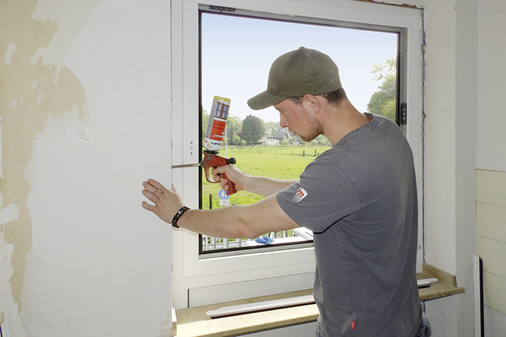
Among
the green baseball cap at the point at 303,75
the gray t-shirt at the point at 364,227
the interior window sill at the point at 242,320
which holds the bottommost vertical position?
the interior window sill at the point at 242,320

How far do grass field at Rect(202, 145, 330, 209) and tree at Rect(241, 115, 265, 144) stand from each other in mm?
41

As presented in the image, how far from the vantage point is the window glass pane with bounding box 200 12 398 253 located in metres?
1.40

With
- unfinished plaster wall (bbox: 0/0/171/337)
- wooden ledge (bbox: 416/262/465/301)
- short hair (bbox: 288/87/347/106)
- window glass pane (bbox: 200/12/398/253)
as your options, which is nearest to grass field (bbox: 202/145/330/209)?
window glass pane (bbox: 200/12/398/253)

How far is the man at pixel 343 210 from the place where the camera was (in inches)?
34.2

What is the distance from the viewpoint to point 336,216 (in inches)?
34.0

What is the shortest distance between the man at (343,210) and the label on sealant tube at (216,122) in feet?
0.49

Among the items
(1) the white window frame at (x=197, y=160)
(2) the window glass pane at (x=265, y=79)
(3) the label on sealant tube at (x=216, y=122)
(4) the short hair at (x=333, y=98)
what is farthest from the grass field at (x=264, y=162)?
(4) the short hair at (x=333, y=98)

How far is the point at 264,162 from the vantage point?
1.55 metres

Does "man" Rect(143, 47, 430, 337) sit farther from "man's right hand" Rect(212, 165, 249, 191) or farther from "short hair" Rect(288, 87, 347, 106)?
"man's right hand" Rect(212, 165, 249, 191)

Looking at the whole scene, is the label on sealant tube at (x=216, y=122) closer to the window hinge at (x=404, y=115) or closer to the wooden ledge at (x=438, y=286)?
the window hinge at (x=404, y=115)

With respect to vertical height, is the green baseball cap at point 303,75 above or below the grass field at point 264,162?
above

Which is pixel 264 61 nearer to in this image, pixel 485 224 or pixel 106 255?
pixel 106 255

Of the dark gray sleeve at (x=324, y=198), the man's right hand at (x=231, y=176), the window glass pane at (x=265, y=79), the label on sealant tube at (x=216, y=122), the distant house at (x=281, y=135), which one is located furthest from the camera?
the distant house at (x=281, y=135)

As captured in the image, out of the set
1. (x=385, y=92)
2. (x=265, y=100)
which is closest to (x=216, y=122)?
(x=265, y=100)
